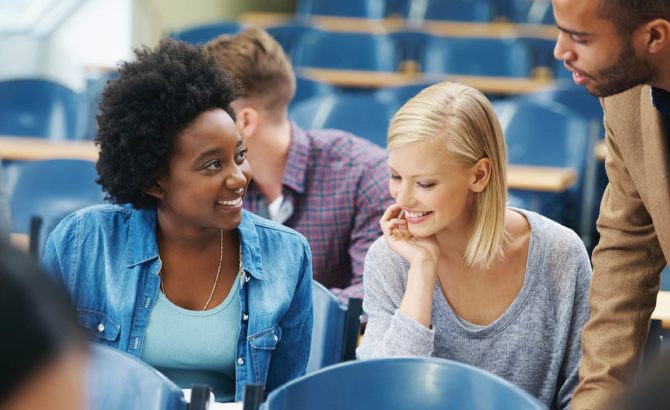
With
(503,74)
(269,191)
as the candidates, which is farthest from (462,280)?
(503,74)

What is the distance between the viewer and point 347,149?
227 centimetres

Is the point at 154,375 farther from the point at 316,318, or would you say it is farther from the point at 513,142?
the point at 513,142

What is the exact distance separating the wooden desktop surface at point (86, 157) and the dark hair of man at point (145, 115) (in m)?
1.38

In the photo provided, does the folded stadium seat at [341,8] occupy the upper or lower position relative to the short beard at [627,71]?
upper

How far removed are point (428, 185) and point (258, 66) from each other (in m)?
0.94

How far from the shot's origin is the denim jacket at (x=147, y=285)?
60.5 inches

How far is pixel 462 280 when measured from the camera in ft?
5.21

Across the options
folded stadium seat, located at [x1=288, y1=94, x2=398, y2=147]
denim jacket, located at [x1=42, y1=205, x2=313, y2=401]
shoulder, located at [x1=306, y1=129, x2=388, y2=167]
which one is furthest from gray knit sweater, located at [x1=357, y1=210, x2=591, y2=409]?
folded stadium seat, located at [x1=288, y1=94, x2=398, y2=147]

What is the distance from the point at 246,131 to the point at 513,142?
186cm

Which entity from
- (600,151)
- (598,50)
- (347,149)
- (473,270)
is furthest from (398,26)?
(598,50)

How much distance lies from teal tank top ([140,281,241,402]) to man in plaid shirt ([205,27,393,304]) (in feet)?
2.18

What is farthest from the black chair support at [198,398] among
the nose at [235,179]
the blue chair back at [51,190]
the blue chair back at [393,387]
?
the blue chair back at [51,190]

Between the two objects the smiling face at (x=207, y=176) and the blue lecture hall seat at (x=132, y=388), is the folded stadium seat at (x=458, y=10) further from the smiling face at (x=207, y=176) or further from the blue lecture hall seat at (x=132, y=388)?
the blue lecture hall seat at (x=132, y=388)

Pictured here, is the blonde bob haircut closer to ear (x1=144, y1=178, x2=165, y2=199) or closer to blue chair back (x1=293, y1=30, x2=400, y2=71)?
ear (x1=144, y1=178, x2=165, y2=199)
